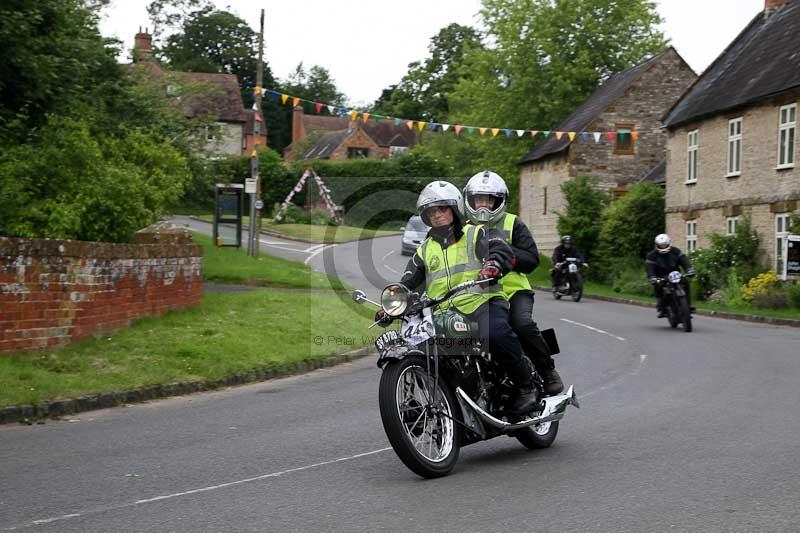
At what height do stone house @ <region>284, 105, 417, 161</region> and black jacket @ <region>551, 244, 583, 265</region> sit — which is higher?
stone house @ <region>284, 105, 417, 161</region>

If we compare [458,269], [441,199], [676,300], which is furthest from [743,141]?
[441,199]

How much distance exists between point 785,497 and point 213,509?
347cm

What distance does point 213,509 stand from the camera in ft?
19.4

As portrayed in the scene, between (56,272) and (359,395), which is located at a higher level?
(56,272)

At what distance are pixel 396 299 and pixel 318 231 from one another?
162 ft

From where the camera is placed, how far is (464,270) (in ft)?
23.7

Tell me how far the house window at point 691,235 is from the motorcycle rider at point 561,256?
7.91 meters

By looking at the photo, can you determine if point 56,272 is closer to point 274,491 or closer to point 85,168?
point 85,168

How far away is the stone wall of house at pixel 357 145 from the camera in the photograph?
320 ft

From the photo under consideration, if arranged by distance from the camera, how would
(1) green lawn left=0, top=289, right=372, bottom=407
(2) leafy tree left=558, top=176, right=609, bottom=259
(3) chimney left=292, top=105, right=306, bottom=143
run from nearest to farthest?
(1) green lawn left=0, top=289, right=372, bottom=407 → (2) leafy tree left=558, top=176, right=609, bottom=259 → (3) chimney left=292, top=105, right=306, bottom=143

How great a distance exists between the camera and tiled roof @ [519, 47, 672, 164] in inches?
1889

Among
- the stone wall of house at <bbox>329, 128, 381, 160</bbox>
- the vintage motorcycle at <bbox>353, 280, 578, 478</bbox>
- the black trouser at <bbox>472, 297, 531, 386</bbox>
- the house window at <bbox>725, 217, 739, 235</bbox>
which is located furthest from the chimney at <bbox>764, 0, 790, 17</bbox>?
the stone wall of house at <bbox>329, 128, 381, 160</bbox>

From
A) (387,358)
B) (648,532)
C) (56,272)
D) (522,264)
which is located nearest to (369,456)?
(387,358)

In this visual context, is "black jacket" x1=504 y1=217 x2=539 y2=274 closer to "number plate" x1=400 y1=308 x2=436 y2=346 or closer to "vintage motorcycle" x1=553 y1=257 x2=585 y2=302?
"number plate" x1=400 y1=308 x2=436 y2=346
